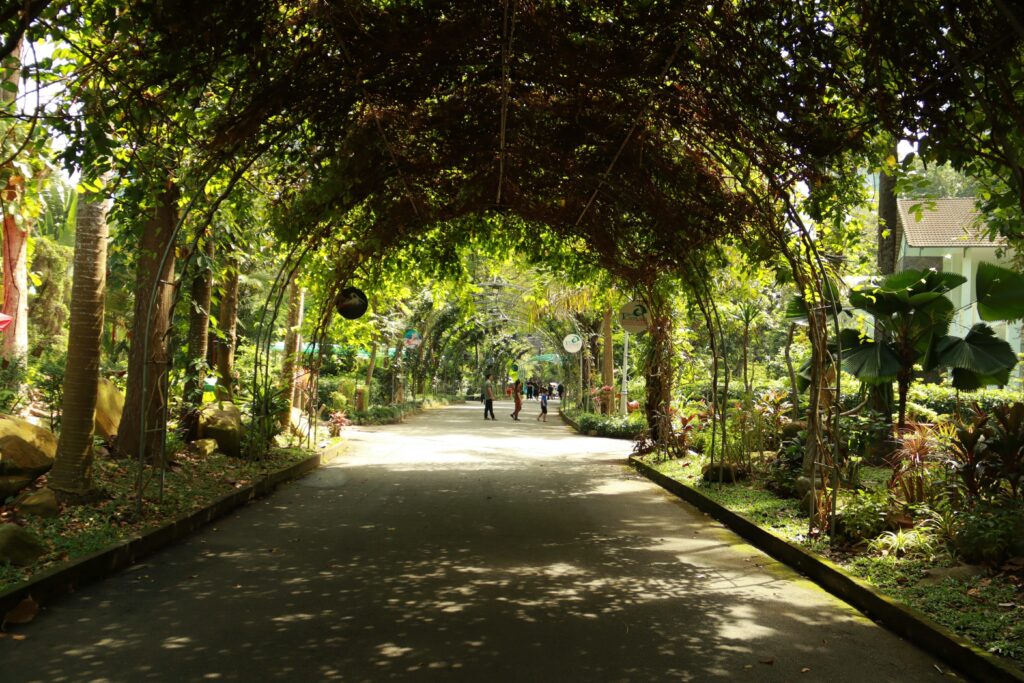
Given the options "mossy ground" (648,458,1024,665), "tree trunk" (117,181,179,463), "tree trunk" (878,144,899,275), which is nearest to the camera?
"mossy ground" (648,458,1024,665)

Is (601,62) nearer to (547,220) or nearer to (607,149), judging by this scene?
(607,149)

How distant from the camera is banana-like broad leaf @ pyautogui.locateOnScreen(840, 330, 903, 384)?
10305 millimetres

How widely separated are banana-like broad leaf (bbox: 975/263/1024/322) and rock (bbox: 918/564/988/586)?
4040 mm

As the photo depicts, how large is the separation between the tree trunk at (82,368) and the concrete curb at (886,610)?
6632 mm

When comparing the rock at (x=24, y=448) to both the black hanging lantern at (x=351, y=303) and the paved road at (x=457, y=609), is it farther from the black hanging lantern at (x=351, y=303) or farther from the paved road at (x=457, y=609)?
the black hanging lantern at (x=351, y=303)

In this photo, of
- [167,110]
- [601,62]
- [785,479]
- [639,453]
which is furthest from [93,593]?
[639,453]

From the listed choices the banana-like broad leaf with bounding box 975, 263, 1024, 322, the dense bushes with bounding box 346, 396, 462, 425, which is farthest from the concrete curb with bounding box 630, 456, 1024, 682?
the dense bushes with bounding box 346, 396, 462, 425

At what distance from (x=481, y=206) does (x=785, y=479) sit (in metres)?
6.67

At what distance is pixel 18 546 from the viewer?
235 inches

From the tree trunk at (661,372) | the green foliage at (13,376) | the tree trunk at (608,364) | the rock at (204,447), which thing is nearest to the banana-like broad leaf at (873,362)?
the tree trunk at (661,372)

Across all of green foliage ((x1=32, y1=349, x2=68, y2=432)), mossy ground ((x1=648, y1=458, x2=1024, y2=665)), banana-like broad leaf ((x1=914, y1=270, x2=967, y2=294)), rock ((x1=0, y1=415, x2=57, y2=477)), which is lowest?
mossy ground ((x1=648, y1=458, x2=1024, y2=665))

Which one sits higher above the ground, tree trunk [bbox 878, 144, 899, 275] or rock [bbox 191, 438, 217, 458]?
tree trunk [bbox 878, 144, 899, 275]

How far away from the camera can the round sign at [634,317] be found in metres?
16.5

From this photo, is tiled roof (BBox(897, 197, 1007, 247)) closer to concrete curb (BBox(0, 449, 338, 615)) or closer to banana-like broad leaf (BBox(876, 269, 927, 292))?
banana-like broad leaf (BBox(876, 269, 927, 292))
